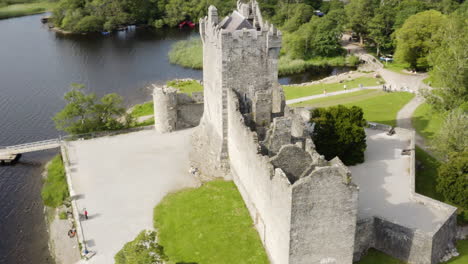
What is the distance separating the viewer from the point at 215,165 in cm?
3969

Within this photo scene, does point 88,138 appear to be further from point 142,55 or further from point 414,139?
point 142,55

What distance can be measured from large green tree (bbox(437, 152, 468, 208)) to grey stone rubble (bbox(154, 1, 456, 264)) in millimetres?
2187

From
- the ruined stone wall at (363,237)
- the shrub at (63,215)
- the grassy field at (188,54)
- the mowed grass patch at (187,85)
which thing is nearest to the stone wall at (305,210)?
the ruined stone wall at (363,237)

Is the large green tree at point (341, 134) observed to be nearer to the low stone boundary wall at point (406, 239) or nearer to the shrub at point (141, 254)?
the low stone boundary wall at point (406, 239)

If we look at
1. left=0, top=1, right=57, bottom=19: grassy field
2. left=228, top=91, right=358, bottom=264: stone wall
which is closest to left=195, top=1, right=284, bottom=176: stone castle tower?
left=228, top=91, right=358, bottom=264: stone wall

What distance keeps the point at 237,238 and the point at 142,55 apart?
2363 inches

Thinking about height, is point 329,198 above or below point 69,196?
above

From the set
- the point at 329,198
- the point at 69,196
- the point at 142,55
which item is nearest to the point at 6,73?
the point at 142,55

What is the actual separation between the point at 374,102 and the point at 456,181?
21.8 meters

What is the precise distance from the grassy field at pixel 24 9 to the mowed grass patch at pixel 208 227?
96.0 metres

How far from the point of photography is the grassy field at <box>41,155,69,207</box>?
A: 40344 mm

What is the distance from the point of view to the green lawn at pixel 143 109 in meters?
58.1

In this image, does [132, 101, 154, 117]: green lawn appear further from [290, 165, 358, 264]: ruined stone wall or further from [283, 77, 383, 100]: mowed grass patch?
[290, 165, 358, 264]: ruined stone wall

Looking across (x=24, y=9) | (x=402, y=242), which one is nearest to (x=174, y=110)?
(x=402, y=242)
